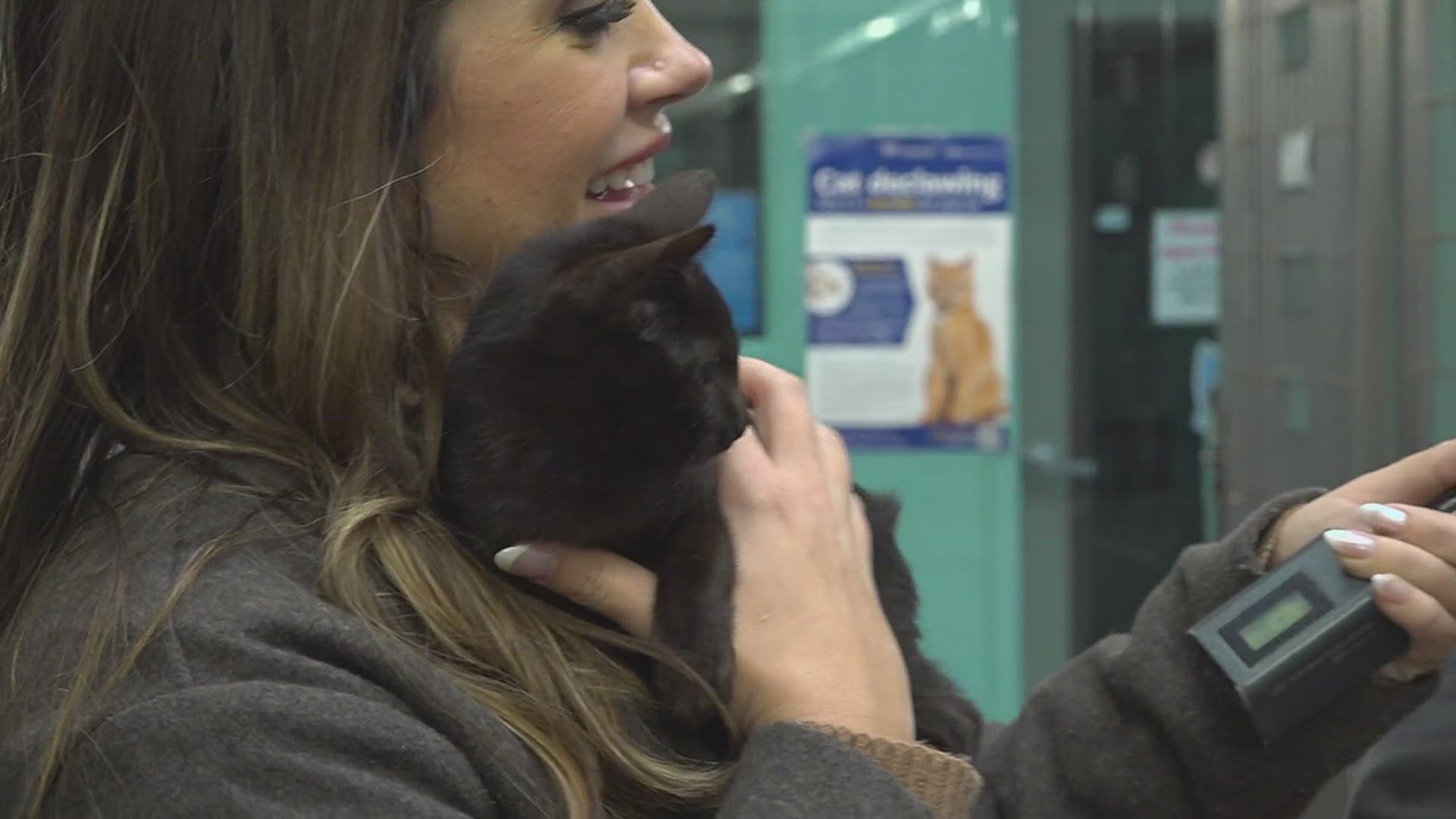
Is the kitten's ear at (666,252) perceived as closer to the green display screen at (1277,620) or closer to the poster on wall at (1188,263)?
the green display screen at (1277,620)

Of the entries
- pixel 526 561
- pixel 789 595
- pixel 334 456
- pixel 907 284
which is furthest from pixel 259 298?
pixel 907 284

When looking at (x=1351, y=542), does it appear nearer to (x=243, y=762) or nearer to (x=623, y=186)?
(x=623, y=186)

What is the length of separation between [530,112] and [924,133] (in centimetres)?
219

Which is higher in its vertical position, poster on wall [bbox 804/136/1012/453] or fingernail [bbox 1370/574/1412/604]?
poster on wall [bbox 804/136/1012/453]

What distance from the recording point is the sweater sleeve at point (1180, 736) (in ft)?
3.96

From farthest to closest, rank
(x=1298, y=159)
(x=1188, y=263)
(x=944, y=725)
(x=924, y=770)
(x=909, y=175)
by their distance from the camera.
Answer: (x=1188, y=263) < (x=909, y=175) < (x=1298, y=159) < (x=944, y=725) < (x=924, y=770)

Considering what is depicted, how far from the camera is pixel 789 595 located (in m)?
Result: 1.01

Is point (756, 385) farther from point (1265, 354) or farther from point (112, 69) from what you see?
point (1265, 354)

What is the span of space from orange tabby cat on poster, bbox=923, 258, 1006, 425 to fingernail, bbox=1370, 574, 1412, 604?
2068mm

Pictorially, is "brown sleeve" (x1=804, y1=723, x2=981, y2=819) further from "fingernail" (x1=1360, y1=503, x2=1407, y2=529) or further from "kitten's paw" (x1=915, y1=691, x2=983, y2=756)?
"fingernail" (x1=1360, y1=503, x2=1407, y2=529)

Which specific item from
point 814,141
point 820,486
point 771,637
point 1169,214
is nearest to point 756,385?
point 820,486

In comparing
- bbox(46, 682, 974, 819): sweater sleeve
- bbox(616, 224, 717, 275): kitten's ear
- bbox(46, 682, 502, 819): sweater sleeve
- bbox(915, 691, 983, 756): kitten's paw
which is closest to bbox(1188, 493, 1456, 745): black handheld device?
bbox(915, 691, 983, 756): kitten's paw

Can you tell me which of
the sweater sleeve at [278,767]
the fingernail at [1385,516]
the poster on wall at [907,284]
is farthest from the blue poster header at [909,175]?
the sweater sleeve at [278,767]

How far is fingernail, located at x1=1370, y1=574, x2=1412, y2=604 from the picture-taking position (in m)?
1.11
